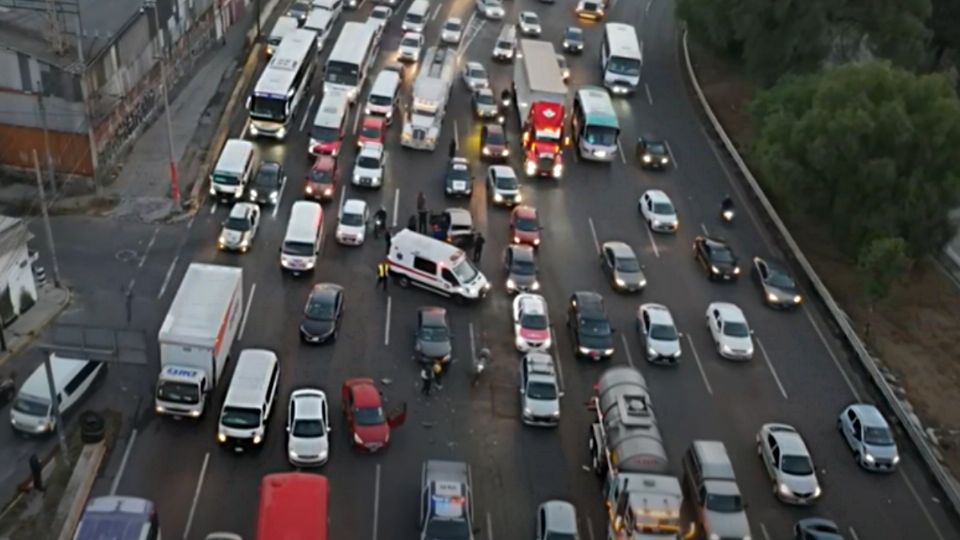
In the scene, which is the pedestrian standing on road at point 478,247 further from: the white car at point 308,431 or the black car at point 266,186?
the white car at point 308,431

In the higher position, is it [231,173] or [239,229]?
[231,173]

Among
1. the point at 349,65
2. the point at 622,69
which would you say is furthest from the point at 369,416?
the point at 622,69

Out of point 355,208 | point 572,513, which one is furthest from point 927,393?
point 355,208

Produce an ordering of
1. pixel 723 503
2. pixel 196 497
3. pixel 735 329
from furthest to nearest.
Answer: pixel 735 329, pixel 196 497, pixel 723 503

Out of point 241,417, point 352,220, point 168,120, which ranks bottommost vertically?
point 352,220

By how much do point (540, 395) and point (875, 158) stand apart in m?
20.8

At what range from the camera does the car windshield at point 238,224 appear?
4591 cm

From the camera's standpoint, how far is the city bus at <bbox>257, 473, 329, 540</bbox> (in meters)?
28.6

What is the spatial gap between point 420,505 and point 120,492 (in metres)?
9.33

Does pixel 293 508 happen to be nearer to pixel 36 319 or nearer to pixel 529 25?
pixel 36 319

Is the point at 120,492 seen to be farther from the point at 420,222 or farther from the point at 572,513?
the point at 420,222

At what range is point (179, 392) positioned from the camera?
3488 cm

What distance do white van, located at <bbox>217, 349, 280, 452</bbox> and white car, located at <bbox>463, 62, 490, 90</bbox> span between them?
3175cm

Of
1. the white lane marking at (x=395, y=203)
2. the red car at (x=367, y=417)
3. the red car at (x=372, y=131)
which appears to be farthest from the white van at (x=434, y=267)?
the red car at (x=372, y=131)
